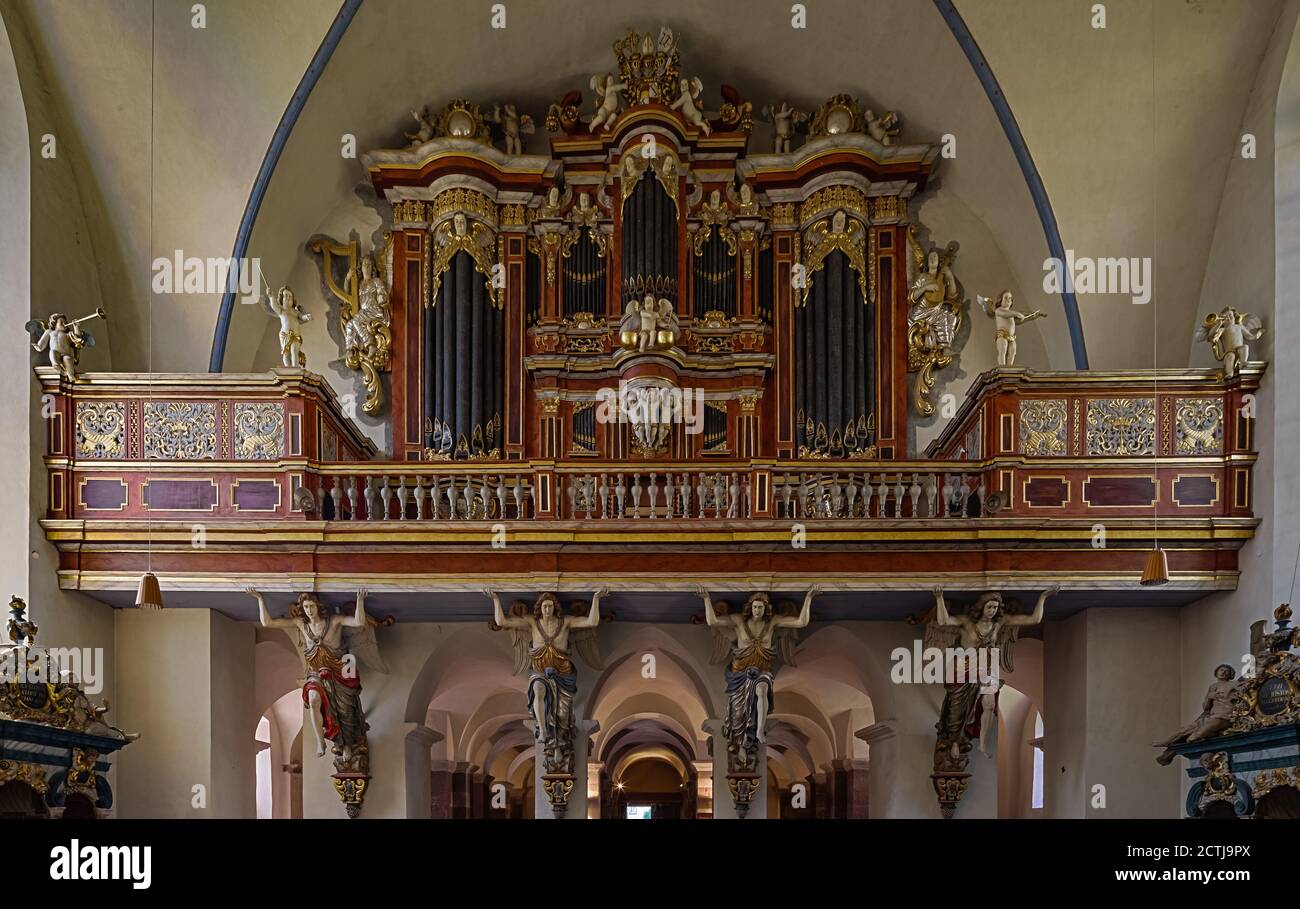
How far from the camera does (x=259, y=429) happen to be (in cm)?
1223

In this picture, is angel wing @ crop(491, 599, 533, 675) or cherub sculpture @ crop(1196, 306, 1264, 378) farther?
angel wing @ crop(491, 599, 533, 675)

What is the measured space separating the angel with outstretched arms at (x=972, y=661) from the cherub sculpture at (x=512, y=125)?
7.56 m

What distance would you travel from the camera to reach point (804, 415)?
14.5m

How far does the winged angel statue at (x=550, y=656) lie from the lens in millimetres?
12312

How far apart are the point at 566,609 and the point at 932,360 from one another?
5411 millimetres

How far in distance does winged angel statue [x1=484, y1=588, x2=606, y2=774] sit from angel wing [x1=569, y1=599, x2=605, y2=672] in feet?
0.03

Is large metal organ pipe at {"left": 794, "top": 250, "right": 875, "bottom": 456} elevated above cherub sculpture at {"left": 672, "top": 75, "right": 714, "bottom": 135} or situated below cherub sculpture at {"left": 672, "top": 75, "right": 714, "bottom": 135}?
below

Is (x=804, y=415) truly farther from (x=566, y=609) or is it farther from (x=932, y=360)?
(x=566, y=609)

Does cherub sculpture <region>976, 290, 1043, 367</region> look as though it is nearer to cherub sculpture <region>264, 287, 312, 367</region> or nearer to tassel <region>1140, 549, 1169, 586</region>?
tassel <region>1140, 549, 1169, 586</region>

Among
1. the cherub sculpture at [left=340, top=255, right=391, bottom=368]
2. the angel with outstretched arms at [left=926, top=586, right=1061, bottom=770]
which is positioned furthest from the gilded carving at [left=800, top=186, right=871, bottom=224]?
the cherub sculpture at [left=340, top=255, right=391, bottom=368]

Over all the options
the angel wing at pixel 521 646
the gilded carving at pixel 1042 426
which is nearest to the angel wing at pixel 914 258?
the gilded carving at pixel 1042 426

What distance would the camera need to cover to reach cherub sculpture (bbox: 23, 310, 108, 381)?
11.9 m

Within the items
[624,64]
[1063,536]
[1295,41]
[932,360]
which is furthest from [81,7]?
[1295,41]

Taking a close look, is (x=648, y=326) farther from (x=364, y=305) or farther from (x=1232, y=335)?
(x=1232, y=335)
